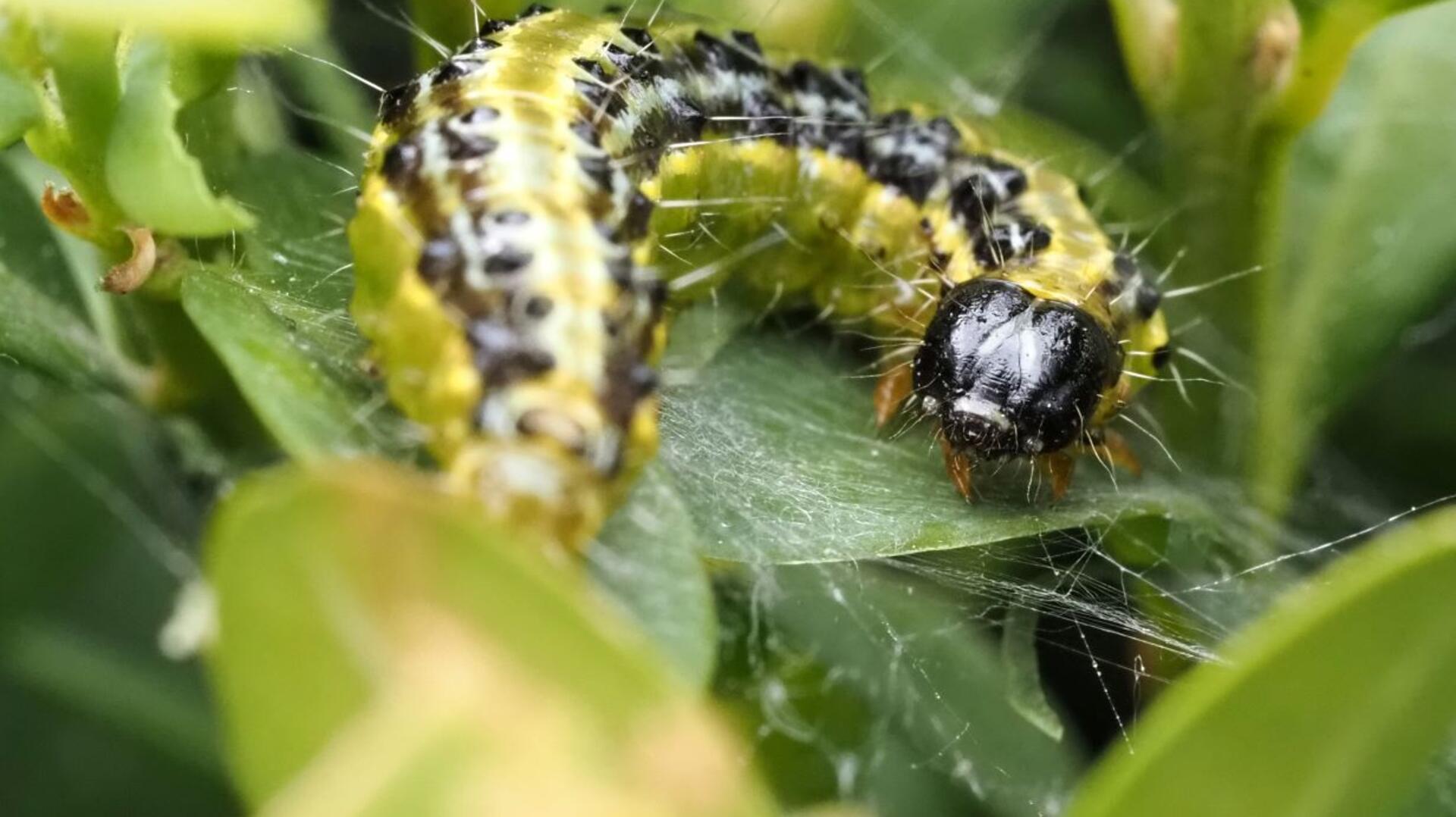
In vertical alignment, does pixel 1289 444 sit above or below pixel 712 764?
below

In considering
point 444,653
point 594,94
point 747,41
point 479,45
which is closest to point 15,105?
point 479,45

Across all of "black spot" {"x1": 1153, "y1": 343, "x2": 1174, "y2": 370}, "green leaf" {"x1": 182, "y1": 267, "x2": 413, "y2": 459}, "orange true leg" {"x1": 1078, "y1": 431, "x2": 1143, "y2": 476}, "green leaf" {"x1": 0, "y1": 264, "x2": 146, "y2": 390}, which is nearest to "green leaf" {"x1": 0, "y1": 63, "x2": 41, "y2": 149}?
"green leaf" {"x1": 182, "y1": 267, "x2": 413, "y2": 459}

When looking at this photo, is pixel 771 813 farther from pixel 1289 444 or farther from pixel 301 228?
pixel 1289 444

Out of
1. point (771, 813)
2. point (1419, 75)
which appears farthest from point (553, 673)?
point (1419, 75)

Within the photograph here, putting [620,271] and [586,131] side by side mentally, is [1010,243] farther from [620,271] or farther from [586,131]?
[620,271]

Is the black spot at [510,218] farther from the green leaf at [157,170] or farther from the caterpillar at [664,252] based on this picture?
the green leaf at [157,170]

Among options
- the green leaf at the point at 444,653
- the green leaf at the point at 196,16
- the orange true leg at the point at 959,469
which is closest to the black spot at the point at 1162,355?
the orange true leg at the point at 959,469

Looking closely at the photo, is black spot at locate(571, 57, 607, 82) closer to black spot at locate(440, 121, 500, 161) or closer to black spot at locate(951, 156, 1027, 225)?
black spot at locate(440, 121, 500, 161)
